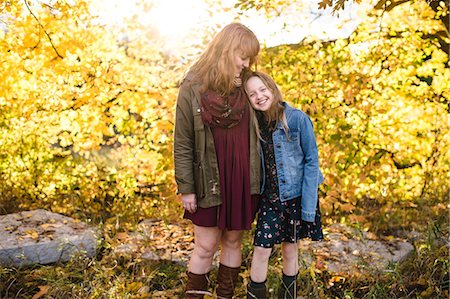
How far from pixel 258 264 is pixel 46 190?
302cm

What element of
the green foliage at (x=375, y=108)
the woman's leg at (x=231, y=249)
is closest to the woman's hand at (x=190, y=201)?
the woman's leg at (x=231, y=249)

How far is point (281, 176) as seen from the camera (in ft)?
8.21

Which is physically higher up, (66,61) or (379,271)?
(66,61)

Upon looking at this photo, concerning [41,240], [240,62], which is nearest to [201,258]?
[240,62]

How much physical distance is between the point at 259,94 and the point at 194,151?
483 millimetres

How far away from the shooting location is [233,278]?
108 inches

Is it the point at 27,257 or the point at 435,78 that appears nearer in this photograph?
the point at 27,257

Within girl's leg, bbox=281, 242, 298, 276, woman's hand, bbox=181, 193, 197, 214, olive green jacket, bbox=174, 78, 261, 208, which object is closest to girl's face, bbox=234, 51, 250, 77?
olive green jacket, bbox=174, 78, 261, 208

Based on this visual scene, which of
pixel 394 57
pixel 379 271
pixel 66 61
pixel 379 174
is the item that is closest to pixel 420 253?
pixel 379 271

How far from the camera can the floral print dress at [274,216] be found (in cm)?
251

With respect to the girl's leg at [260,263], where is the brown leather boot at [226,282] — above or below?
below

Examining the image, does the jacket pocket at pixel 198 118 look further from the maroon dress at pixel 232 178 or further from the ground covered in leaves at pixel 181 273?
the ground covered in leaves at pixel 181 273

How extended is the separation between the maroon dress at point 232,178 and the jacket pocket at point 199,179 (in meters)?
0.10

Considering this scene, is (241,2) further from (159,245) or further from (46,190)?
(46,190)
